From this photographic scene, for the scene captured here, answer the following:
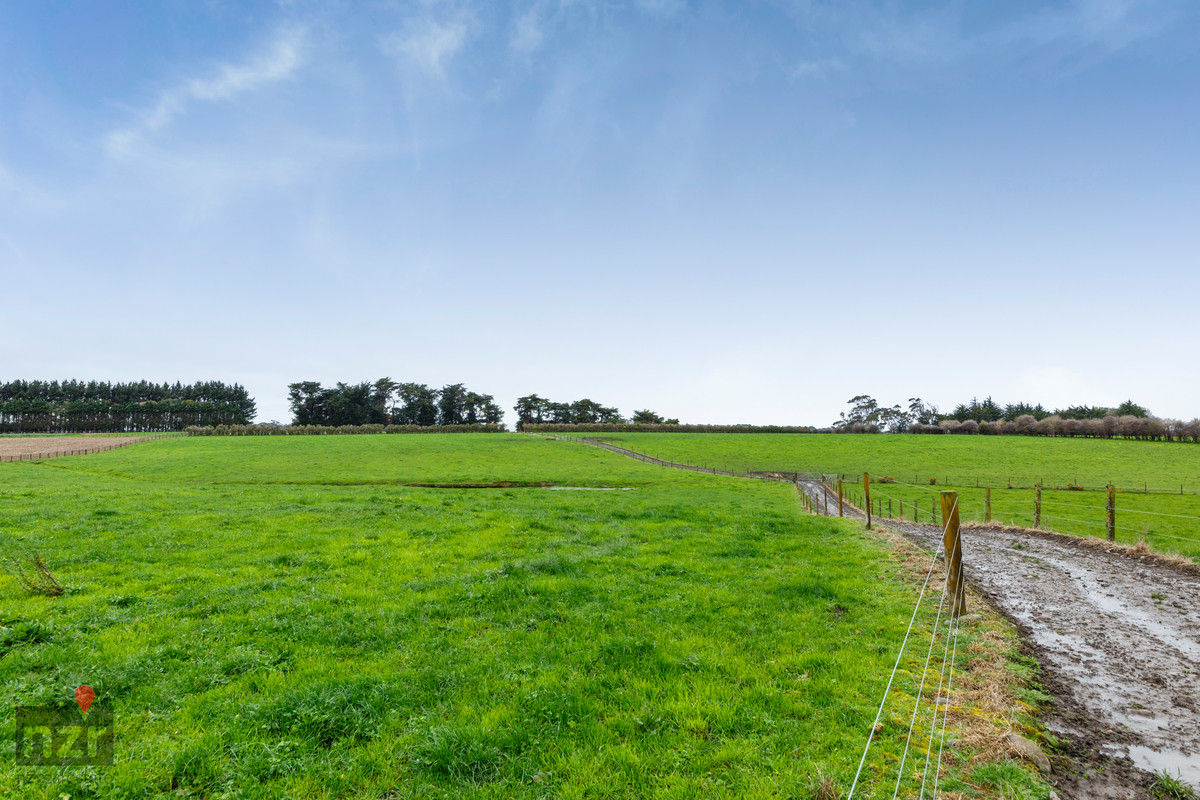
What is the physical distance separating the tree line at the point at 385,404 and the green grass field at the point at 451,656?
144634 millimetres

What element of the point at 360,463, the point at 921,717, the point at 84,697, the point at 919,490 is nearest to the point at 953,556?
the point at 921,717

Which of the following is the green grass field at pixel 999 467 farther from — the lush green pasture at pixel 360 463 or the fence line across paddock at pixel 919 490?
the lush green pasture at pixel 360 463

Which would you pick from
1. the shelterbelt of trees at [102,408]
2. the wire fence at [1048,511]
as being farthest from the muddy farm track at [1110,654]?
the shelterbelt of trees at [102,408]

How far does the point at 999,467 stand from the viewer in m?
76.2

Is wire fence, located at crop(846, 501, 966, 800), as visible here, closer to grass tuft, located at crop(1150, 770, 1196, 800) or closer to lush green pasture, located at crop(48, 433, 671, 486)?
grass tuft, located at crop(1150, 770, 1196, 800)

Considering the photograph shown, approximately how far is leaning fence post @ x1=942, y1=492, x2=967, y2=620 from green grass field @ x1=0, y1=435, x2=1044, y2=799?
837 millimetres

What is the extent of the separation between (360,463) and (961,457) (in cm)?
8806

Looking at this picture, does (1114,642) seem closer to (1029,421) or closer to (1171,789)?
(1171,789)

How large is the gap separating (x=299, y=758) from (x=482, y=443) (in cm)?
8867

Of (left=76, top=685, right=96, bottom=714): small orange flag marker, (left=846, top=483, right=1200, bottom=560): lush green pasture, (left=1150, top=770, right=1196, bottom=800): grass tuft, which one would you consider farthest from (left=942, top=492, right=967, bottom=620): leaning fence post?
(left=846, top=483, right=1200, bottom=560): lush green pasture

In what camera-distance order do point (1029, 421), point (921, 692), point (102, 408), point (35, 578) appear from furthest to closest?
1. point (102, 408)
2. point (1029, 421)
3. point (35, 578)
4. point (921, 692)

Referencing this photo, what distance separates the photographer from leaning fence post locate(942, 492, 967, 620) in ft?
30.6

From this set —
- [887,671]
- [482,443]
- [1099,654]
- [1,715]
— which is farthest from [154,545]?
Answer: [482,443]

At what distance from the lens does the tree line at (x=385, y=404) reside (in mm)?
154625
